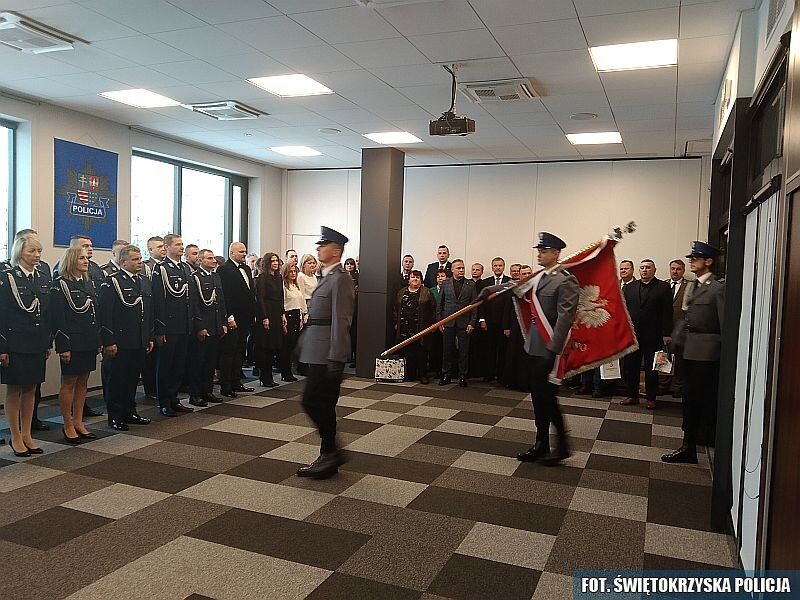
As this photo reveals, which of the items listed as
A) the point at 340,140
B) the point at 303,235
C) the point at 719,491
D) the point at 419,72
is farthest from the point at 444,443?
the point at 303,235

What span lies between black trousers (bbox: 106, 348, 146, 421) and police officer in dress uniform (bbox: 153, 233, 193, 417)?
475 mm

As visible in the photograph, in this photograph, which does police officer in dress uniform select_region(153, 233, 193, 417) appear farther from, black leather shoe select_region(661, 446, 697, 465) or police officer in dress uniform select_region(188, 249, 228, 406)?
black leather shoe select_region(661, 446, 697, 465)

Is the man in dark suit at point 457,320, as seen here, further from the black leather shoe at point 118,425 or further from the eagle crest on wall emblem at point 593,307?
the black leather shoe at point 118,425

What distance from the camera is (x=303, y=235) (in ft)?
39.8

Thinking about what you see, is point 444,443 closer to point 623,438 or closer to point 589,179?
point 623,438

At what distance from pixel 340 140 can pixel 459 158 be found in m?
2.11

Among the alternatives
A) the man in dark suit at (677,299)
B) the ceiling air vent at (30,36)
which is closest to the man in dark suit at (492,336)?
the man in dark suit at (677,299)

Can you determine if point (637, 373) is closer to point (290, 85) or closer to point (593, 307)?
point (593, 307)

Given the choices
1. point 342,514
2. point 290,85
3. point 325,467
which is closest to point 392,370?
point 290,85

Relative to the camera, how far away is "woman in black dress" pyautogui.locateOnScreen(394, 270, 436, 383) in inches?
353

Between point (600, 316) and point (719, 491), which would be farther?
point (600, 316)

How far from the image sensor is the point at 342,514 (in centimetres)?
400

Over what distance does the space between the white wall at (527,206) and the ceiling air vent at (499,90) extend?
393 centimetres

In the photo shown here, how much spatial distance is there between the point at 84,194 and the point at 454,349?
5.12 meters
